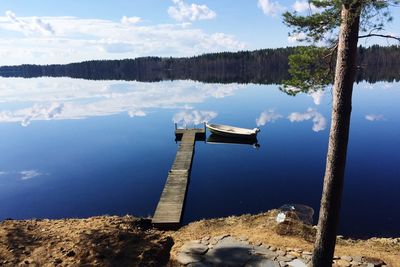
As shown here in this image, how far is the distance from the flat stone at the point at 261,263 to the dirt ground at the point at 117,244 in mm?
1220

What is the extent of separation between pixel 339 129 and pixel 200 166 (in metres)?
20.5

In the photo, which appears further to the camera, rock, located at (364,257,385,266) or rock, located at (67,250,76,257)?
rock, located at (364,257,385,266)

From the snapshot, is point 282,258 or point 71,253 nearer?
point 71,253

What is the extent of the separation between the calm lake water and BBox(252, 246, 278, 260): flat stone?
Result: 7.69 meters

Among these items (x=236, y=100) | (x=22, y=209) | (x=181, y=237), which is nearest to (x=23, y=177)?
(x=22, y=209)

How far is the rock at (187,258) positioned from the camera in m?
9.81

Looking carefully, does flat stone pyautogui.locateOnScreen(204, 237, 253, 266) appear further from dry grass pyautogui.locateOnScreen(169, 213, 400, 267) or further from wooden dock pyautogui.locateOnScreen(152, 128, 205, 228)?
wooden dock pyautogui.locateOnScreen(152, 128, 205, 228)

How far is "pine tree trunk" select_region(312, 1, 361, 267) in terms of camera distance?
7.43 metres

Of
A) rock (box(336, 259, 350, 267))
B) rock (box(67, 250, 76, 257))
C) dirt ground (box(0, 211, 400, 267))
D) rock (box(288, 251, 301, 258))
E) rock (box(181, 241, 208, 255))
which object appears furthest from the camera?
rock (box(181, 241, 208, 255))

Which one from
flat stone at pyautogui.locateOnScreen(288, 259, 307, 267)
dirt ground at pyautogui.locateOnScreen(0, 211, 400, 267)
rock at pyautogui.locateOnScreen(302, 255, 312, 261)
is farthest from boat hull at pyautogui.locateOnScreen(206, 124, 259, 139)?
flat stone at pyautogui.locateOnScreen(288, 259, 307, 267)

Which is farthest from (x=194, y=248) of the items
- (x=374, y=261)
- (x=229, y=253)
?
(x=374, y=261)

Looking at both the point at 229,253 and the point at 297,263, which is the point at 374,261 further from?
the point at 229,253

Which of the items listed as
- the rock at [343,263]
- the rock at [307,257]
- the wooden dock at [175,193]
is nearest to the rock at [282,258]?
the rock at [307,257]

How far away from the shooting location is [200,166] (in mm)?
27875
